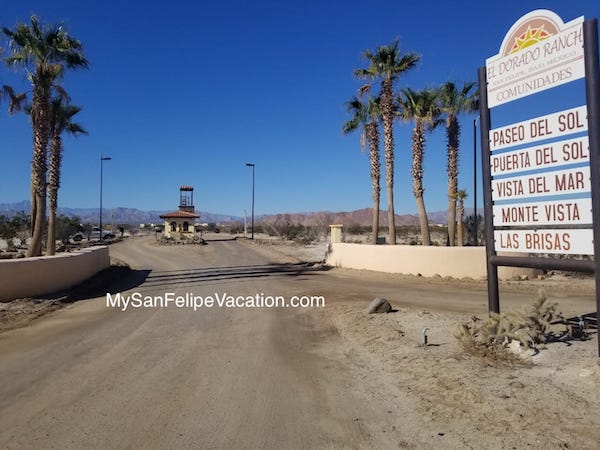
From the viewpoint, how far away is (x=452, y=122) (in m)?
25.2

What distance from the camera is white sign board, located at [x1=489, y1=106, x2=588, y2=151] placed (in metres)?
6.03

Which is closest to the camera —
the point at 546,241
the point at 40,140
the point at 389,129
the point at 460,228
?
the point at 546,241

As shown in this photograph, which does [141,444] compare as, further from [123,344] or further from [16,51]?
[16,51]

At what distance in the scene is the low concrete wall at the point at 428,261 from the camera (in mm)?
17047

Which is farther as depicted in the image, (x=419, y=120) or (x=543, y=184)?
(x=419, y=120)

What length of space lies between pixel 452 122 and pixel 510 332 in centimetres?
2073

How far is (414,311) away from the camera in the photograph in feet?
33.5

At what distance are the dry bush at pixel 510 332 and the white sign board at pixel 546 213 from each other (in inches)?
41.4

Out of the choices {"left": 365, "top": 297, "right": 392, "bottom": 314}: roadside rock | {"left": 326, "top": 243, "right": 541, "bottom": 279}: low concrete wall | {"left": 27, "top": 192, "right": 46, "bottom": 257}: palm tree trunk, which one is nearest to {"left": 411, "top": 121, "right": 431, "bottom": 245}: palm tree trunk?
{"left": 326, "top": 243, "right": 541, "bottom": 279}: low concrete wall

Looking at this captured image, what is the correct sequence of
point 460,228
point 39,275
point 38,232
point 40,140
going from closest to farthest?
1. point 39,275
2. point 38,232
3. point 40,140
4. point 460,228

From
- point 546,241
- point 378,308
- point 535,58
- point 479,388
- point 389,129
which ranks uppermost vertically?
point 389,129

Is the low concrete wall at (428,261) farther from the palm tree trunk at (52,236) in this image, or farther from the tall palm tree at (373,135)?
the palm tree trunk at (52,236)

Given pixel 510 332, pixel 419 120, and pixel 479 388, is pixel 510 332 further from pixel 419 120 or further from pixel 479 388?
pixel 419 120

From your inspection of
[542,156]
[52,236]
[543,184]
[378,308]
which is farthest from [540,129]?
[52,236]
